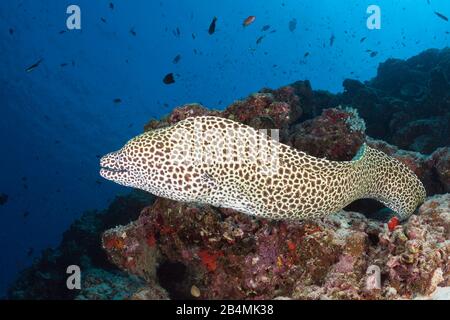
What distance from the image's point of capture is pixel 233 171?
4.73 m

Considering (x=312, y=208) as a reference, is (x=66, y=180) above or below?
above

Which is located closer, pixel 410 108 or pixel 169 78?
pixel 169 78

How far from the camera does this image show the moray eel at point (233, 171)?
4.72 m

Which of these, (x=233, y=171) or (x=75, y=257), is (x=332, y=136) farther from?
(x=75, y=257)

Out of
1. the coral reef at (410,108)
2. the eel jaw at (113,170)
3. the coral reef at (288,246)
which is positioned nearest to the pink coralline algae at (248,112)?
the coral reef at (288,246)

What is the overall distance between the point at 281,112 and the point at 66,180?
79.4 metres

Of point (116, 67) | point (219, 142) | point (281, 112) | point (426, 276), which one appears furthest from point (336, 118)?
point (116, 67)

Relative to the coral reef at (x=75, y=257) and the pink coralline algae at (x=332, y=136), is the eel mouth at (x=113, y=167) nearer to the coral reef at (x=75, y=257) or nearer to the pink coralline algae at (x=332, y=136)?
the pink coralline algae at (x=332, y=136)

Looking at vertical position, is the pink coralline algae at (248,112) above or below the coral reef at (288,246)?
above

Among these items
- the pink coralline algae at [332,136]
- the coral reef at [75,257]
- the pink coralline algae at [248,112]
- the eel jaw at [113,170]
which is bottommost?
the coral reef at [75,257]

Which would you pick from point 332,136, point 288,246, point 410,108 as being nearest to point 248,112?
point 332,136

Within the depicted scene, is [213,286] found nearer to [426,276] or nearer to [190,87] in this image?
[426,276]

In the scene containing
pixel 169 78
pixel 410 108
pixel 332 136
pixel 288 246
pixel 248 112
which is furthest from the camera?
pixel 410 108

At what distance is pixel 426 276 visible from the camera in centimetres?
382
